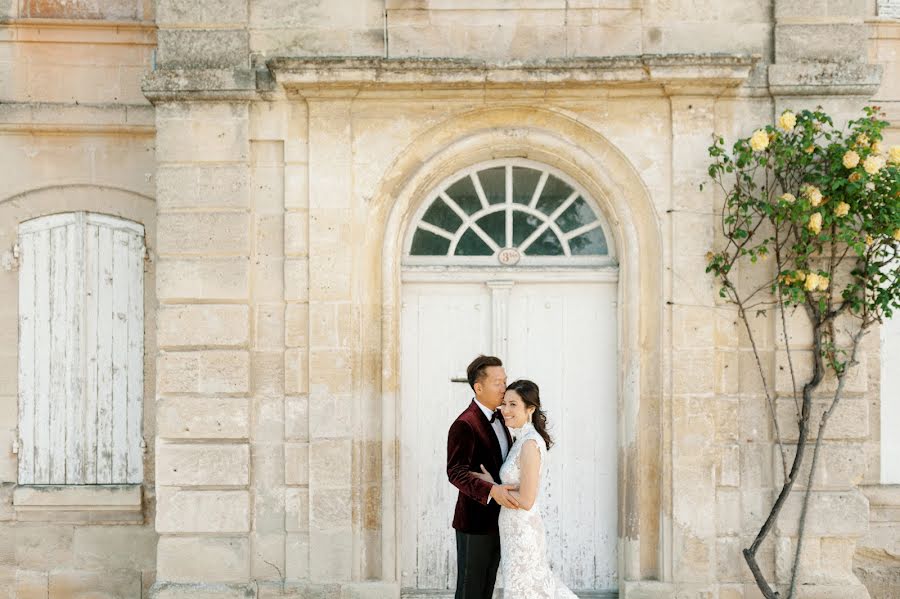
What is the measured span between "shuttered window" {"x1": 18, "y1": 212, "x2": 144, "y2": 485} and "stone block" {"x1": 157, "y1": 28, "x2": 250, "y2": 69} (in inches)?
66.8

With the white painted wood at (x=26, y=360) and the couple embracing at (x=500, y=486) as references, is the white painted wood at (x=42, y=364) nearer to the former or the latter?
the white painted wood at (x=26, y=360)

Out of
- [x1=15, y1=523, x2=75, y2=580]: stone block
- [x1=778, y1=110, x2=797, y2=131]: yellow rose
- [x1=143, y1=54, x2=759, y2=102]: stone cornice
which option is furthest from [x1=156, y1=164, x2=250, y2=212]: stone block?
[x1=778, y1=110, x2=797, y2=131]: yellow rose

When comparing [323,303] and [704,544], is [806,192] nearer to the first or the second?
[704,544]

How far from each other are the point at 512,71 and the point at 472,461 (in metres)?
2.59

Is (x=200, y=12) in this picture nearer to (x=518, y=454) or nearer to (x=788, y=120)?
(x=518, y=454)

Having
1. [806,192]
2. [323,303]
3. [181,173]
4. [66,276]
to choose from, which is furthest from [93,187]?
[806,192]

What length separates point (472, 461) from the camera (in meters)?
5.78

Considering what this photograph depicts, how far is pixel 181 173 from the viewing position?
6918mm

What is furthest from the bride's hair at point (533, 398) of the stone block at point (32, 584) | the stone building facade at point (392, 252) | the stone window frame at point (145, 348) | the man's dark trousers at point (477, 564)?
the stone block at point (32, 584)

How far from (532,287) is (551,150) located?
3.15 feet

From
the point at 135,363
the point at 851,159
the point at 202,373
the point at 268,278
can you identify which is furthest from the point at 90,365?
the point at 851,159

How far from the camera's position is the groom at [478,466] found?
18.9ft

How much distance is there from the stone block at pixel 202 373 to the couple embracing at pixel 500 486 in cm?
183

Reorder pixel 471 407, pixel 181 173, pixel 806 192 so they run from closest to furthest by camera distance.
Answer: pixel 471 407 → pixel 806 192 → pixel 181 173
